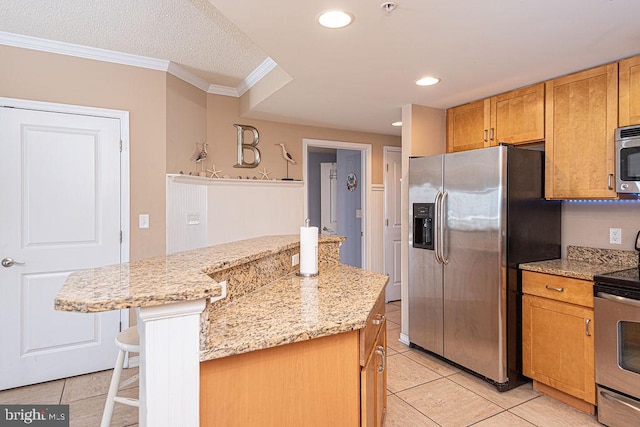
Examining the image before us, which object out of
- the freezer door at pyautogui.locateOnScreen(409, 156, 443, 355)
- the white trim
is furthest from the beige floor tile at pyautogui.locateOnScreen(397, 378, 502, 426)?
the white trim

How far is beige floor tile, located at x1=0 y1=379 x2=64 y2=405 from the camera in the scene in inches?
97.1

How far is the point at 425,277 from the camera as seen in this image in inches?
123

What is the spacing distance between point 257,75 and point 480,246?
7.64 feet

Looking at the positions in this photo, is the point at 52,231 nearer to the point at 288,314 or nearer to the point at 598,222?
the point at 288,314

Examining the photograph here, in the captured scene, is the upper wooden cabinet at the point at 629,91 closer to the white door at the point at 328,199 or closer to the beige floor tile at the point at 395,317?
the beige floor tile at the point at 395,317

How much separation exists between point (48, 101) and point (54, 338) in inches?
68.7

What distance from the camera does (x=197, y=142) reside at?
3.49 m

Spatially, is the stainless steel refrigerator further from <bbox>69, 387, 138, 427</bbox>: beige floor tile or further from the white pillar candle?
<bbox>69, 387, 138, 427</bbox>: beige floor tile

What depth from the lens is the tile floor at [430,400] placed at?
88.7 inches

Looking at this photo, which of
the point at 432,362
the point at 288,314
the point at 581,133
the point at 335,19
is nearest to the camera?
the point at 288,314

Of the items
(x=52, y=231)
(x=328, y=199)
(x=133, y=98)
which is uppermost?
(x=133, y=98)

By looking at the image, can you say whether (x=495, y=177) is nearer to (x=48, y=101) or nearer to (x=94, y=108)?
(x=94, y=108)

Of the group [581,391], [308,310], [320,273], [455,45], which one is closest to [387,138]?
[455,45]

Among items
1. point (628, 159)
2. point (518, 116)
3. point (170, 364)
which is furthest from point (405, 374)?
point (170, 364)
